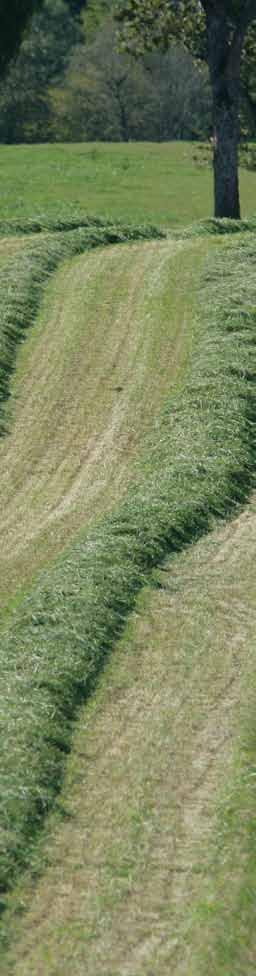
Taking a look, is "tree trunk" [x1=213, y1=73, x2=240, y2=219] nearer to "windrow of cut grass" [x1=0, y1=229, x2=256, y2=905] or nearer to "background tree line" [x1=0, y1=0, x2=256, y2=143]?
"windrow of cut grass" [x1=0, y1=229, x2=256, y2=905]

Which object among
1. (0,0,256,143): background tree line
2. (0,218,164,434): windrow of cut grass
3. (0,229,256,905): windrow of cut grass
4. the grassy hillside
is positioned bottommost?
(0,0,256,143): background tree line

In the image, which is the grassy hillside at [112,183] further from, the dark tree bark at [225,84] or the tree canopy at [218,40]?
the tree canopy at [218,40]

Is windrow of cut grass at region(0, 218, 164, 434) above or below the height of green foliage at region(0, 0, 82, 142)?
above

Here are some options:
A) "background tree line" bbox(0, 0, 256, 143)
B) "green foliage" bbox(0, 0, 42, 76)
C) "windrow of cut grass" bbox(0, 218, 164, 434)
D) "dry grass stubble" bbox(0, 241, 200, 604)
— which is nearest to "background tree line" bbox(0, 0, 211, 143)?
"background tree line" bbox(0, 0, 256, 143)

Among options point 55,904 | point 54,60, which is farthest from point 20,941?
point 54,60

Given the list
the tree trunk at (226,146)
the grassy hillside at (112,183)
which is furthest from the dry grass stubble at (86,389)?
the grassy hillside at (112,183)

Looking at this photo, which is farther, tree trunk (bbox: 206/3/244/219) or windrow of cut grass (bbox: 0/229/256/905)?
tree trunk (bbox: 206/3/244/219)
